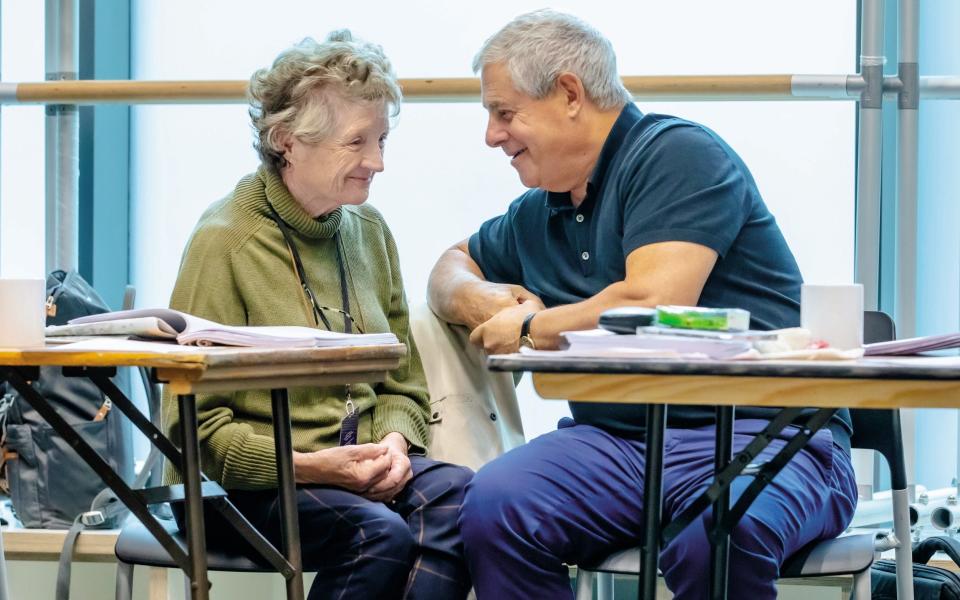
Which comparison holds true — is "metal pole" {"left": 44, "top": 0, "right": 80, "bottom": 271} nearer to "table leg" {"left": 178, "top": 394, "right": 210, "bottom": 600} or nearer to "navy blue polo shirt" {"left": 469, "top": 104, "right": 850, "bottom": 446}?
"navy blue polo shirt" {"left": 469, "top": 104, "right": 850, "bottom": 446}

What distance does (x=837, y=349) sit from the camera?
1.51 meters

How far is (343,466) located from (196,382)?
496mm

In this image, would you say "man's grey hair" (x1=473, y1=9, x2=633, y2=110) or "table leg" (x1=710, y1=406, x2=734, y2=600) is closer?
"table leg" (x1=710, y1=406, x2=734, y2=600)

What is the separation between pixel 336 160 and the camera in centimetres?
221

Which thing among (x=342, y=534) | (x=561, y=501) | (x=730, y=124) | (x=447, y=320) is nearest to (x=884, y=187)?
(x=730, y=124)

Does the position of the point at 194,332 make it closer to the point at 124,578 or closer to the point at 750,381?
the point at 124,578

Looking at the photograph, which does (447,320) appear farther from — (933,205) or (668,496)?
(933,205)

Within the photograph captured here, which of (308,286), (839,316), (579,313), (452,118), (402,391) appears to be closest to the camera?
(839,316)

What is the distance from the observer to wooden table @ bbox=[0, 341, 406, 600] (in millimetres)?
1581

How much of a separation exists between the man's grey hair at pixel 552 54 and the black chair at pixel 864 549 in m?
0.63

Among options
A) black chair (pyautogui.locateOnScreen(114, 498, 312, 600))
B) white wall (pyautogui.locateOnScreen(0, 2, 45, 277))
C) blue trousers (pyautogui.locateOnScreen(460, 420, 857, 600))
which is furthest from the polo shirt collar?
white wall (pyautogui.locateOnScreen(0, 2, 45, 277))

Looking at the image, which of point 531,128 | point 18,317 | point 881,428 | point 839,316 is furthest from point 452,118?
point 839,316

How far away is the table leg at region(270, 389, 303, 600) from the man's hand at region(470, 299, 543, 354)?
456mm

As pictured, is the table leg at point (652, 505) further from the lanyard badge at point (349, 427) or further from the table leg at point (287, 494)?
the lanyard badge at point (349, 427)
